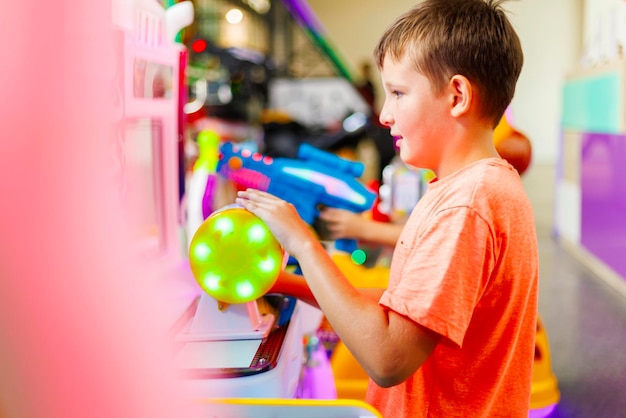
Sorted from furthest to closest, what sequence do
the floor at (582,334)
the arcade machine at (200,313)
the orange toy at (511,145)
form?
the floor at (582,334), the orange toy at (511,145), the arcade machine at (200,313)

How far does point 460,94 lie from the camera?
0.55 m

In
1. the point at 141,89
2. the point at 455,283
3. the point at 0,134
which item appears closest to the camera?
the point at 0,134

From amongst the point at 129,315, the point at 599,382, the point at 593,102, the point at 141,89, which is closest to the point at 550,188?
the point at 593,102

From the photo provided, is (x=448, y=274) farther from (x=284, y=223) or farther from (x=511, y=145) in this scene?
(x=511, y=145)

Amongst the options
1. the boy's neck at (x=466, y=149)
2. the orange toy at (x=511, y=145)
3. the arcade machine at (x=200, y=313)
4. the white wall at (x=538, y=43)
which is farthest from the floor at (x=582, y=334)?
the arcade machine at (x=200, y=313)

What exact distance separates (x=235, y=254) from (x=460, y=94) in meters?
0.23

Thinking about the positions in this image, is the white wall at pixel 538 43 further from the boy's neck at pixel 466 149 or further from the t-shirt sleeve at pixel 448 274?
the t-shirt sleeve at pixel 448 274

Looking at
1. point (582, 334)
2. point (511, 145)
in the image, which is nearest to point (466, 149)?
point (511, 145)

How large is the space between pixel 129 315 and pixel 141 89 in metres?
0.57

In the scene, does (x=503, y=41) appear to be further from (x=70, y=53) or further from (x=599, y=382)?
(x=599, y=382)

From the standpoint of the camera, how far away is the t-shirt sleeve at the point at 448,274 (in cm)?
49

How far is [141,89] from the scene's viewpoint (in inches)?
34.3

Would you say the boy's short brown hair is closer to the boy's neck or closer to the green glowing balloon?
the boy's neck

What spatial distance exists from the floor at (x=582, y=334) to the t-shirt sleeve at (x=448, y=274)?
0.46 metres
